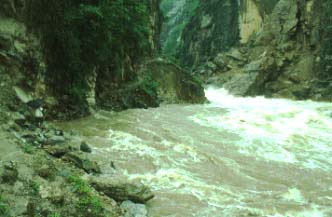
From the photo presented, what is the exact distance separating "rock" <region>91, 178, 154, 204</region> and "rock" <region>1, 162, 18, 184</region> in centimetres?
139

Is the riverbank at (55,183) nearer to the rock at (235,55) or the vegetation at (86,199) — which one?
the vegetation at (86,199)

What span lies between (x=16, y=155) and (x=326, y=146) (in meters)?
9.72

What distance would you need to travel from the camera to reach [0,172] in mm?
6699

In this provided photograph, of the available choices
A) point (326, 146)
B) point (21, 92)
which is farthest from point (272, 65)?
point (21, 92)

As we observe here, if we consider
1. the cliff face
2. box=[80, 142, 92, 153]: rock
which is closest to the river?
box=[80, 142, 92, 153]: rock

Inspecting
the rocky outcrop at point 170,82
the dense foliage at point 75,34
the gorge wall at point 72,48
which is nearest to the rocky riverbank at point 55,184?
the gorge wall at point 72,48

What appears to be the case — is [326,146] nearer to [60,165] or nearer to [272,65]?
[60,165]

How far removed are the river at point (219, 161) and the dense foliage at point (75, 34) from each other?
61.0 inches

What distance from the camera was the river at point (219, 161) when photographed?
7.96m

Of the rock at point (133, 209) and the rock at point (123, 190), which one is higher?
the rock at point (123, 190)

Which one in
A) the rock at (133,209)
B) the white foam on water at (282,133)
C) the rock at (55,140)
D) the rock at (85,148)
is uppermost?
the rock at (55,140)

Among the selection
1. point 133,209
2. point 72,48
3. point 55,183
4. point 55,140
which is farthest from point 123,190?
point 72,48

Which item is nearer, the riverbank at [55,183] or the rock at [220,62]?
the riverbank at [55,183]

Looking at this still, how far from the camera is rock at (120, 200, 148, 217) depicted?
23.1ft
